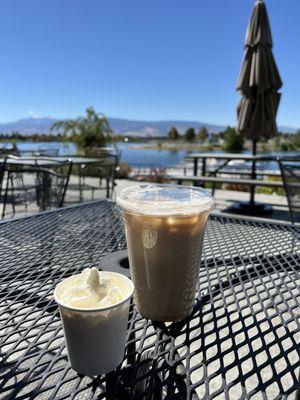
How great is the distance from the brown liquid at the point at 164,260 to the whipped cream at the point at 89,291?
0.08 meters

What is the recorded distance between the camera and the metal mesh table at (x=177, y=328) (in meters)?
0.41

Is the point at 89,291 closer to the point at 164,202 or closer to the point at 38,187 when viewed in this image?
the point at 164,202

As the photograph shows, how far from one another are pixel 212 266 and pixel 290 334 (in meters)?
0.30

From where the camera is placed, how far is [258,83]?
397 cm

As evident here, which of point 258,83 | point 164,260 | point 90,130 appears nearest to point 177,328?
point 164,260

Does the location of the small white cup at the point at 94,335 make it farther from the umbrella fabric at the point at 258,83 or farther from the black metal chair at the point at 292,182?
the umbrella fabric at the point at 258,83

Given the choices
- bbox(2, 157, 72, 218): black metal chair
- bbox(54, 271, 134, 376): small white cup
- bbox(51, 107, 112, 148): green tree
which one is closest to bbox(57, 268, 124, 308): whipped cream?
bbox(54, 271, 134, 376): small white cup

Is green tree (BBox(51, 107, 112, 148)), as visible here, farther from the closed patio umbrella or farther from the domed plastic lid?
the domed plastic lid

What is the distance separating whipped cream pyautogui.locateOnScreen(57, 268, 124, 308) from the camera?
15.3 inches

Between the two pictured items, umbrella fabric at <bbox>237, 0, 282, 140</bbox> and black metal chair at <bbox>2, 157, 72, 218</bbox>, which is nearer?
black metal chair at <bbox>2, 157, 72, 218</bbox>

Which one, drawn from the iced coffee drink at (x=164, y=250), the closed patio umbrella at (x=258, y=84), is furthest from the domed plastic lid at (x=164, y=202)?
the closed patio umbrella at (x=258, y=84)

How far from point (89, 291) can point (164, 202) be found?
0.18m

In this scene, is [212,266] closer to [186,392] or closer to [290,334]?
[290,334]

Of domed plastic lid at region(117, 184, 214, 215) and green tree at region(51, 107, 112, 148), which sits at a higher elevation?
green tree at region(51, 107, 112, 148)
